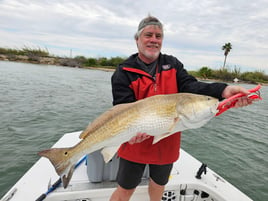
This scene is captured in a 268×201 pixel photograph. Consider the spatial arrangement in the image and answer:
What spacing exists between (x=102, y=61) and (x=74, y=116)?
6116 centimetres

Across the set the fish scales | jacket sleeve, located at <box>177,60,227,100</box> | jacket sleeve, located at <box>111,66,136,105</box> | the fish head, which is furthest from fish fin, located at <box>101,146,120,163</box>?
jacket sleeve, located at <box>177,60,227,100</box>

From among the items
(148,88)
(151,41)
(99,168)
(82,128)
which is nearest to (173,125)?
(148,88)

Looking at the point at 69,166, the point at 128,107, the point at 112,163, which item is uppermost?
the point at 128,107

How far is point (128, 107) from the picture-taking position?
2182 mm

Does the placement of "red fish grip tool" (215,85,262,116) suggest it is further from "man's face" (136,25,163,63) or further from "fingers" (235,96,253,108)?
"man's face" (136,25,163,63)

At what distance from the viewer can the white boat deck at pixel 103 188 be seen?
9.59 ft

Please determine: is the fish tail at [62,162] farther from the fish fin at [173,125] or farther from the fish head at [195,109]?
the fish head at [195,109]

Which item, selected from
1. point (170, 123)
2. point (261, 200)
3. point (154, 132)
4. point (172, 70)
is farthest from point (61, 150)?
point (261, 200)

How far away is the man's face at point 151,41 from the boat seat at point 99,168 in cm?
173

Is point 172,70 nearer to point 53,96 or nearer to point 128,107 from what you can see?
point 128,107

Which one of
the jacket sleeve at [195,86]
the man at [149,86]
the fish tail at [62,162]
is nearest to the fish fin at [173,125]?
the man at [149,86]

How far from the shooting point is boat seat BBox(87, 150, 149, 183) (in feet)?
10.3

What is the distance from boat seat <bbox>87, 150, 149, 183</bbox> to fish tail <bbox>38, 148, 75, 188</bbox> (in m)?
1.00

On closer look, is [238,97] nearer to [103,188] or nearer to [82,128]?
[103,188]
